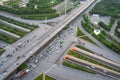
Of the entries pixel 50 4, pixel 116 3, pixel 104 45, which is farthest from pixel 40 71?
pixel 116 3

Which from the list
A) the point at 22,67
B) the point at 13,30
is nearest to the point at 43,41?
the point at 13,30

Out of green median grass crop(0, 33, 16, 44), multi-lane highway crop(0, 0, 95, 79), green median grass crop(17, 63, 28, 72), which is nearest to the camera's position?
multi-lane highway crop(0, 0, 95, 79)

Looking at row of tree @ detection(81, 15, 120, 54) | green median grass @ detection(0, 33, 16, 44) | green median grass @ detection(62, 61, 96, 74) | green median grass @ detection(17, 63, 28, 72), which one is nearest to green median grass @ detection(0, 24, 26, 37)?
green median grass @ detection(0, 33, 16, 44)

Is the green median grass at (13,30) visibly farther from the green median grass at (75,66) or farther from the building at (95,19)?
the building at (95,19)

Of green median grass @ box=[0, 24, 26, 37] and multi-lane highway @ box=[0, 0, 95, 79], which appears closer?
multi-lane highway @ box=[0, 0, 95, 79]

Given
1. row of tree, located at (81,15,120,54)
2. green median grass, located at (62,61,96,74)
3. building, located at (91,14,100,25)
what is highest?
building, located at (91,14,100,25)

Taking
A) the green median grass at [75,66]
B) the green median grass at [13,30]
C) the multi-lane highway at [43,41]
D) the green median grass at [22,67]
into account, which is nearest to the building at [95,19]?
the multi-lane highway at [43,41]

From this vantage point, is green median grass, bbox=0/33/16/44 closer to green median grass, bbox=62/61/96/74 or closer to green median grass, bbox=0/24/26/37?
green median grass, bbox=0/24/26/37

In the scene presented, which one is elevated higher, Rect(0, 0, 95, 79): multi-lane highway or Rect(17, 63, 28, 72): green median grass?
Rect(0, 0, 95, 79): multi-lane highway

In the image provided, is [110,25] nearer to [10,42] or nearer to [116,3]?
[116,3]

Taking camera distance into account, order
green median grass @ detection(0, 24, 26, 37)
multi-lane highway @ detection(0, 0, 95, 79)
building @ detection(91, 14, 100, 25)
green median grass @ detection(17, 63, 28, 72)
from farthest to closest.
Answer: building @ detection(91, 14, 100, 25) → green median grass @ detection(0, 24, 26, 37) → green median grass @ detection(17, 63, 28, 72) → multi-lane highway @ detection(0, 0, 95, 79)

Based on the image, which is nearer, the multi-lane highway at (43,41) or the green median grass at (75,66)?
the multi-lane highway at (43,41)
